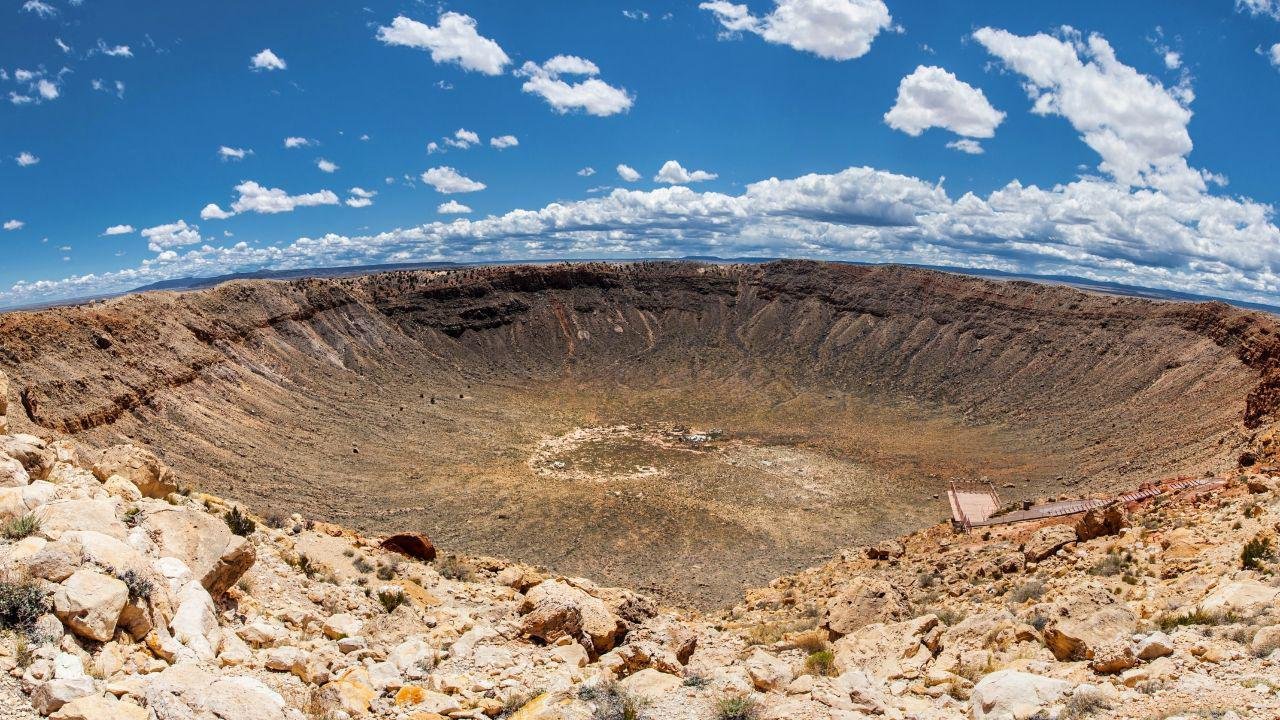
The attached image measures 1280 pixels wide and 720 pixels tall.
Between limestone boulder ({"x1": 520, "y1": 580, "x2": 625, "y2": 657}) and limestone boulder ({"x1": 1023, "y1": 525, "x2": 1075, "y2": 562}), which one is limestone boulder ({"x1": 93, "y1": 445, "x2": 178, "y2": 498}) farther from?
limestone boulder ({"x1": 1023, "y1": 525, "x2": 1075, "y2": 562})

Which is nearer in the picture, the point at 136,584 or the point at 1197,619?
the point at 136,584

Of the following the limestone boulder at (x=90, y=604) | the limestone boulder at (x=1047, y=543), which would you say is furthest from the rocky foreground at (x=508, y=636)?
the limestone boulder at (x=1047, y=543)


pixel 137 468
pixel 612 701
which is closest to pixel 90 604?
pixel 612 701

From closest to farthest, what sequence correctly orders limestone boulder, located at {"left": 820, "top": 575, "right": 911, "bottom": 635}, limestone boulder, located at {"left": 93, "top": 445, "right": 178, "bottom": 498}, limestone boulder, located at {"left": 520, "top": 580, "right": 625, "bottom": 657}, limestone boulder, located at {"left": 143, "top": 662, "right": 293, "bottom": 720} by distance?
limestone boulder, located at {"left": 143, "top": 662, "right": 293, "bottom": 720} < limestone boulder, located at {"left": 520, "top": 580, "right": 625, "bottom": 657} < limestone boulder, located at {"left": 93, "top": 445, "right": 178, "bottom": 498} < limestone boulder, located at {"left": 820, "top": 575, "right": 911, "bottom": 635}

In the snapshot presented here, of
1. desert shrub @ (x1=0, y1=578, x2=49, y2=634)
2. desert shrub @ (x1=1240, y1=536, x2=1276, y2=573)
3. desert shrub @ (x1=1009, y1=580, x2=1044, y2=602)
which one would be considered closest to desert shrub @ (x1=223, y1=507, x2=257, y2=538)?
desert shrub @ (x1=0, y1=578, x2=49, y2=634)

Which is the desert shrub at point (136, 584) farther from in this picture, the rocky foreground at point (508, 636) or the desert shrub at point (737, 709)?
the desert shrub at point (737, 709)

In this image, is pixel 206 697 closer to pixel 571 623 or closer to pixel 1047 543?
pixel 571 623

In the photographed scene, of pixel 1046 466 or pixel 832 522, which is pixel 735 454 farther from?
pixel 1046 466
